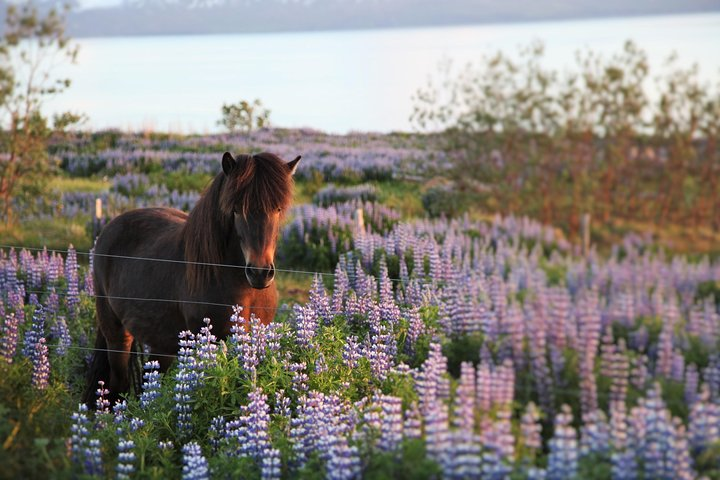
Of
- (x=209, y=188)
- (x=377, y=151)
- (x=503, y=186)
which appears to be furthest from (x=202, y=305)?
(x=377, y=151)

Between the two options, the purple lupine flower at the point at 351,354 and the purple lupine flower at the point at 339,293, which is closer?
the purple lupine flower at the point at 351,354

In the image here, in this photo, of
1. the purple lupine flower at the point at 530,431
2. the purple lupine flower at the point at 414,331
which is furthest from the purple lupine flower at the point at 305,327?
the purple lupine flower at the point at 530,431

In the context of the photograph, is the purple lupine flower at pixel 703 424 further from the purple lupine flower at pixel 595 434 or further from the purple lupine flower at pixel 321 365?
the purple lupine flower at pixel 321 365

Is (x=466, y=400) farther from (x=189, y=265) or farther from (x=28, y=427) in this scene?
(x=189, y=265)

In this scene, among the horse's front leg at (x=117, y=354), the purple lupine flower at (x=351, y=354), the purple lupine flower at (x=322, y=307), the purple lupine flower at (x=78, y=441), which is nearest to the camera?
the purple lupine flower at (x=78, y=441)

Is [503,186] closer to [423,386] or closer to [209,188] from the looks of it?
[423,386]

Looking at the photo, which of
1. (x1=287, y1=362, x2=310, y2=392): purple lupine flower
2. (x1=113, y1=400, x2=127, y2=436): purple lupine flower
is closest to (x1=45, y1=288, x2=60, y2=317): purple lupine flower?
(x1=113, y1=400, x2=127, y2=436): purple lupine flower

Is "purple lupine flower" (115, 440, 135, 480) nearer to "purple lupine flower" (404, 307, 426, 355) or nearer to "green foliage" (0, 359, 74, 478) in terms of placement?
"green foliage" (0, 359, 74, 478)

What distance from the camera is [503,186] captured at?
14.2ft

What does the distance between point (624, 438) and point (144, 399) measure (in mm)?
3287

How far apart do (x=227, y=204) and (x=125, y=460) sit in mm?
1884

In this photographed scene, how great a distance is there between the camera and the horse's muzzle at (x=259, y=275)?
5.82m

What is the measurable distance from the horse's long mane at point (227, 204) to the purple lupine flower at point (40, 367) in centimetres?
108

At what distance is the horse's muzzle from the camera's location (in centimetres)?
582
